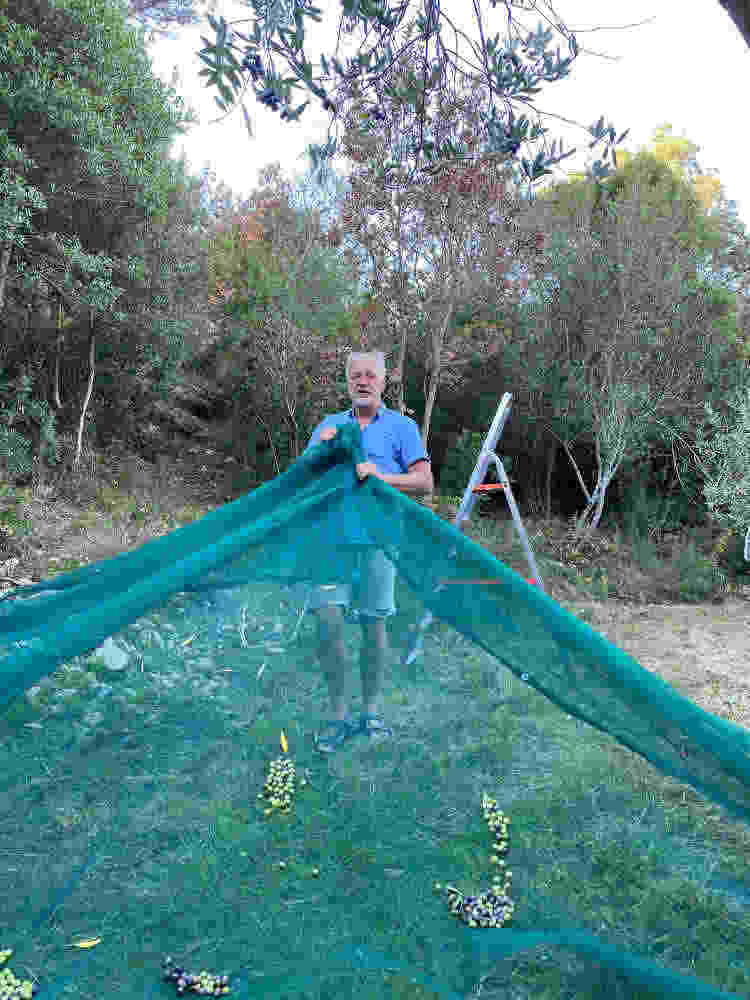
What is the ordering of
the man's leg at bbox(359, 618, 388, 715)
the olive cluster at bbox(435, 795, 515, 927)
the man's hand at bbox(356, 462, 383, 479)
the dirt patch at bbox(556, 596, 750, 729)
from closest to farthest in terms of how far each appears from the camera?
the olive cluster at bbox(435, 795, 515, 927)
the man's leg at bbox(359, 618, 388, 715)
the man's hand at bbox(356, 462, 383, 479)
the dirt patch at bbox(556, 596, 750, 729)

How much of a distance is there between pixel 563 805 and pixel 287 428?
765 cm

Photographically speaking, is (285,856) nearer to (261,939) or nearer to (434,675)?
(261,939)

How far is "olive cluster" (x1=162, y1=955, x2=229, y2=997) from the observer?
149cm

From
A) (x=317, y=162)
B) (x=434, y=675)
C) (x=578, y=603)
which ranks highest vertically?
(x=317, y=162)

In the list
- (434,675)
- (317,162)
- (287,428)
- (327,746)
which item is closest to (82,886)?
(327,746)

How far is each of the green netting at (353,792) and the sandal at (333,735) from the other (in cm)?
2

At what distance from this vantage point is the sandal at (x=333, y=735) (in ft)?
6.26

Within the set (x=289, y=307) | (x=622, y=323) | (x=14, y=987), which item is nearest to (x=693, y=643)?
(x=622, y=323)

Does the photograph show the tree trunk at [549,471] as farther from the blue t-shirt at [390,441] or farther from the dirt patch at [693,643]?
the blue t-shirt at [390,441]

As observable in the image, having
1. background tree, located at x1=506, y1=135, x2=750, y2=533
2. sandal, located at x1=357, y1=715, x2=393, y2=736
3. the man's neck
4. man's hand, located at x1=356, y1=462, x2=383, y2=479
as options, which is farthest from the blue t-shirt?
background tree, located at x1=506, y1=135, x2=750, y2=533

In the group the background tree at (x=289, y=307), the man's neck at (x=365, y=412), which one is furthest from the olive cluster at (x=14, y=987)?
the background tree at (x=289, y=307)

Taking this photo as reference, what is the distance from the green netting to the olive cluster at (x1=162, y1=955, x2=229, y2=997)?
0.7 inches

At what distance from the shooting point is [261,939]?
158 cm

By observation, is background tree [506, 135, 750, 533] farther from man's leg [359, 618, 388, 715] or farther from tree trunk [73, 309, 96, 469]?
man's leg [359, 618, 388, 715]
